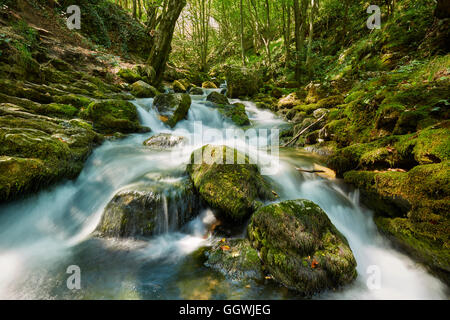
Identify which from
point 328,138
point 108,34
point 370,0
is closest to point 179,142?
point 328,138

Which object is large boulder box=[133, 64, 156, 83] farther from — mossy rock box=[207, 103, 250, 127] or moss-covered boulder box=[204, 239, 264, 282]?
moss-covered boulder box=[204, 239, 264, 282]

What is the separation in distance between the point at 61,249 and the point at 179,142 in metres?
4.07

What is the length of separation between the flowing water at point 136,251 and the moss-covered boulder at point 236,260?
101mm

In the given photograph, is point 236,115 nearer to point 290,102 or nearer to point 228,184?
point 290,102

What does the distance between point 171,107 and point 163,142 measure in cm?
259

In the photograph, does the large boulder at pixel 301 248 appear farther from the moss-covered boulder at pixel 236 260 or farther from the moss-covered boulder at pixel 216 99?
the moss-covered boulder at pixel 216 99

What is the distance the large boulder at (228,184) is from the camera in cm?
320

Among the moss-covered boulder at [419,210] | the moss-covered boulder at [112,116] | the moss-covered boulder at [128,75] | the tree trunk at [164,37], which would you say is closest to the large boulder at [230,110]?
the tree trunk at [164,37]

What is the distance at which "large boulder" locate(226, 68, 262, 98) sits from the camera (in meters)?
14.7

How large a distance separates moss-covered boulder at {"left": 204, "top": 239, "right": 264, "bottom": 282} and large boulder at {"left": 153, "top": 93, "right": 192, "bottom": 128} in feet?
20.6

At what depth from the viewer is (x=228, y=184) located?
3.31 m

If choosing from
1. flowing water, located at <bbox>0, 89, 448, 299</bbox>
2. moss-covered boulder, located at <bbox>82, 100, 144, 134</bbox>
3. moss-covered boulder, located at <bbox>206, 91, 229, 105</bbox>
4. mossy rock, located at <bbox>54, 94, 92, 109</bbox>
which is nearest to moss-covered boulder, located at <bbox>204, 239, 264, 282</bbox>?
flowing water, located at <bbox>0, 89, 448, 299</bbox>

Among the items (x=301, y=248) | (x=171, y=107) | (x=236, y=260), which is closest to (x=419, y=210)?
(x=301, y=248)
